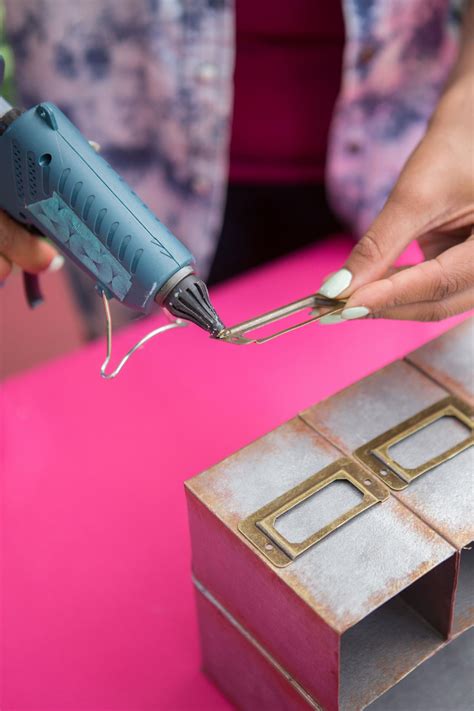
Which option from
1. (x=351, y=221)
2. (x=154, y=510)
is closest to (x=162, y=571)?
(x=154, y=510)

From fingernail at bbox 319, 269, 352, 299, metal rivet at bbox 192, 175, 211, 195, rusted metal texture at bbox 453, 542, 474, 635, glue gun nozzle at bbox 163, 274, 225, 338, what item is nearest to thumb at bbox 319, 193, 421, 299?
fingernail at bbox 319, 269, 352, 299

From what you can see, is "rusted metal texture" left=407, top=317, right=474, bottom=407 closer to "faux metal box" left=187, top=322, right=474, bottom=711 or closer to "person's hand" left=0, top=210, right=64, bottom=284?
"faux metal box" left=187, top=322, right=474, bottom=711

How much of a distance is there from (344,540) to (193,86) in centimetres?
68

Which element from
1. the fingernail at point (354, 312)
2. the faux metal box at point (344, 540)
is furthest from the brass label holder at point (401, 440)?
the fingernail at point (354, 312)

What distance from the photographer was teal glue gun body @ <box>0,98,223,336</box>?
2.24ft

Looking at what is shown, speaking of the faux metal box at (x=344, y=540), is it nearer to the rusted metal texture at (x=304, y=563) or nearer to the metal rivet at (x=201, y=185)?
the rusted metal texture at (x=304, y=563)

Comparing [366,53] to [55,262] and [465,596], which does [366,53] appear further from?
[465,596]

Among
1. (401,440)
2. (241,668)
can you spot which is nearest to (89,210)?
(401,440)

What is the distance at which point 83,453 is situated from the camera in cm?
99

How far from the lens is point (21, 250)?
0.85 m

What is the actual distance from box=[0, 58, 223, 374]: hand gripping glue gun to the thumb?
13 centimetres

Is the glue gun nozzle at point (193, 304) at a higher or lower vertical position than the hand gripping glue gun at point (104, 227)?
→ lower

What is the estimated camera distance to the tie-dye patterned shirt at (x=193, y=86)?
102 cm

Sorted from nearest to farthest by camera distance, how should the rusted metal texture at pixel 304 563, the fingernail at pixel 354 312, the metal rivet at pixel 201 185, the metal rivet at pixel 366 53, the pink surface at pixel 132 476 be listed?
the rusted metal texture at pixel 304 563 → the fingernail at pixel 354 312 → the pink surface at pixel 132 476 → the metal rivet at pixel 366 53 → the metal rivet at pixel 201 185
